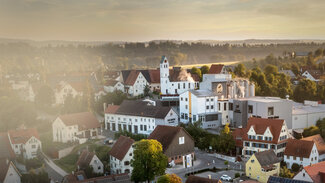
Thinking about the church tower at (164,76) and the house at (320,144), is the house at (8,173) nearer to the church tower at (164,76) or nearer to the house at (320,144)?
the church tower at (164,76)

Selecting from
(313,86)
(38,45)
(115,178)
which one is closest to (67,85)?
(38,45)

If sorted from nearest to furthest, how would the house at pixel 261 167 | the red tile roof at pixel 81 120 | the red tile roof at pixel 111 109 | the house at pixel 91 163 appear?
the house at pixel 261 167 < the house at pixel 91 163 < the red tile roof at pixel 81 120 < the red tile roof at pixel 111 109

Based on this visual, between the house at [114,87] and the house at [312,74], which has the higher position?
the house at [312,74]

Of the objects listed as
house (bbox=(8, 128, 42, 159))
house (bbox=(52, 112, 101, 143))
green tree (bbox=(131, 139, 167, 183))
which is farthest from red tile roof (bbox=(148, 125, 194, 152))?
house (bbox=(8, 128, 42, 159))

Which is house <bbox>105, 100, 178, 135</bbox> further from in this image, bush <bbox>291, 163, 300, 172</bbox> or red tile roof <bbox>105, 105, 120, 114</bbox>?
bush <bbox>291, 163, 300, 172</bbox>

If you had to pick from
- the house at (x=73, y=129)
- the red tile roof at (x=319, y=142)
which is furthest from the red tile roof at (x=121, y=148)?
the red tile roof at (x=319, y=142)

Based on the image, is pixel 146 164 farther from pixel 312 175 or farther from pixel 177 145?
pixel 312 175
